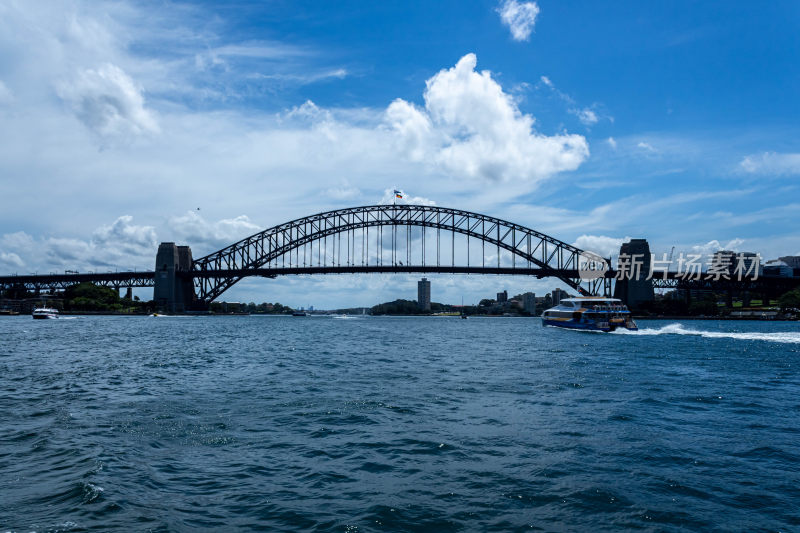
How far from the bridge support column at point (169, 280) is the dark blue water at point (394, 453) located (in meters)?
100.0

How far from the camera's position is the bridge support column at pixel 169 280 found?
368 ft

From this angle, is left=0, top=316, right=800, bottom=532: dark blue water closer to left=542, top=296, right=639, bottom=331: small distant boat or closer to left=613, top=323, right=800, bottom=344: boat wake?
left=613, top=323, right=800, bottom=344: boat wake

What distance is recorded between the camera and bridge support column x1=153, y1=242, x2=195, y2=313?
112 metres

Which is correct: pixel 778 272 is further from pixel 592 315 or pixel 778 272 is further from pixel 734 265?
pixel 592 315

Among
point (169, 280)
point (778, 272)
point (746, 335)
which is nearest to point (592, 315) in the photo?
point (746, 335)

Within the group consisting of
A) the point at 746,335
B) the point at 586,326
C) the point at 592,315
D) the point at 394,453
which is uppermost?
the point at 592,315

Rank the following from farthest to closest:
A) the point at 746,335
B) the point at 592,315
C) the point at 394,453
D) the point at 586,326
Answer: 1. the point at 586,326
2. the point at 592,315
3. the point at 746,335
4. the point at 394,453

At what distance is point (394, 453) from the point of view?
9.11m

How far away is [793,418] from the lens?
1234cm

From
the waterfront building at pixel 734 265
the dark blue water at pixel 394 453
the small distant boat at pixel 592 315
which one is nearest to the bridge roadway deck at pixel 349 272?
the waterfront building at pixel 734 265

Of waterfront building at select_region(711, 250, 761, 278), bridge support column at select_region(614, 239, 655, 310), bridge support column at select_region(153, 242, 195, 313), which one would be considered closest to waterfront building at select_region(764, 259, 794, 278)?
waterfront building at select_region(711, 250, 761, 278)

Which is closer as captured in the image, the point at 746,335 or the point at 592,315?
the point at 746,335

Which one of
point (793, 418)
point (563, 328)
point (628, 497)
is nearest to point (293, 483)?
point (628, 497)

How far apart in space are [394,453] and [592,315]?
1965 inches
